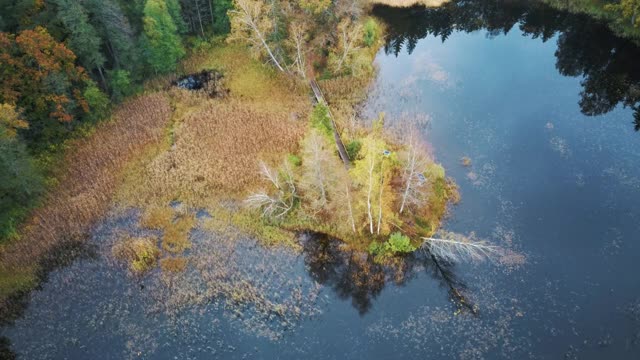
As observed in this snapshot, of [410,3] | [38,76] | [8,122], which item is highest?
[38,76]

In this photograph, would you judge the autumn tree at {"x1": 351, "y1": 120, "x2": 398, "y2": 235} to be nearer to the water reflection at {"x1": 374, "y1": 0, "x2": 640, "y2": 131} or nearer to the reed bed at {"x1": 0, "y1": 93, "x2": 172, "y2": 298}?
the reed bed at {"x1": 0, "y1": 93, "x2": 172, "y2": 298}

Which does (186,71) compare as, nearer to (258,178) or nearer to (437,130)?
(258,178)

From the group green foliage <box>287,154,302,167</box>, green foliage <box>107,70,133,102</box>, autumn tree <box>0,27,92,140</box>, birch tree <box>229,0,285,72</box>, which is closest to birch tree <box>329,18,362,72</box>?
birch tree <box>229,0,285,72</box>

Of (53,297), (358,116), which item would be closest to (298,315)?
(53,297)

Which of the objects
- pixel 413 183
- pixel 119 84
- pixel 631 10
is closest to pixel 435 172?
pixel 413 183

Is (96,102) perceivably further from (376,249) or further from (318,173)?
(376,249)
